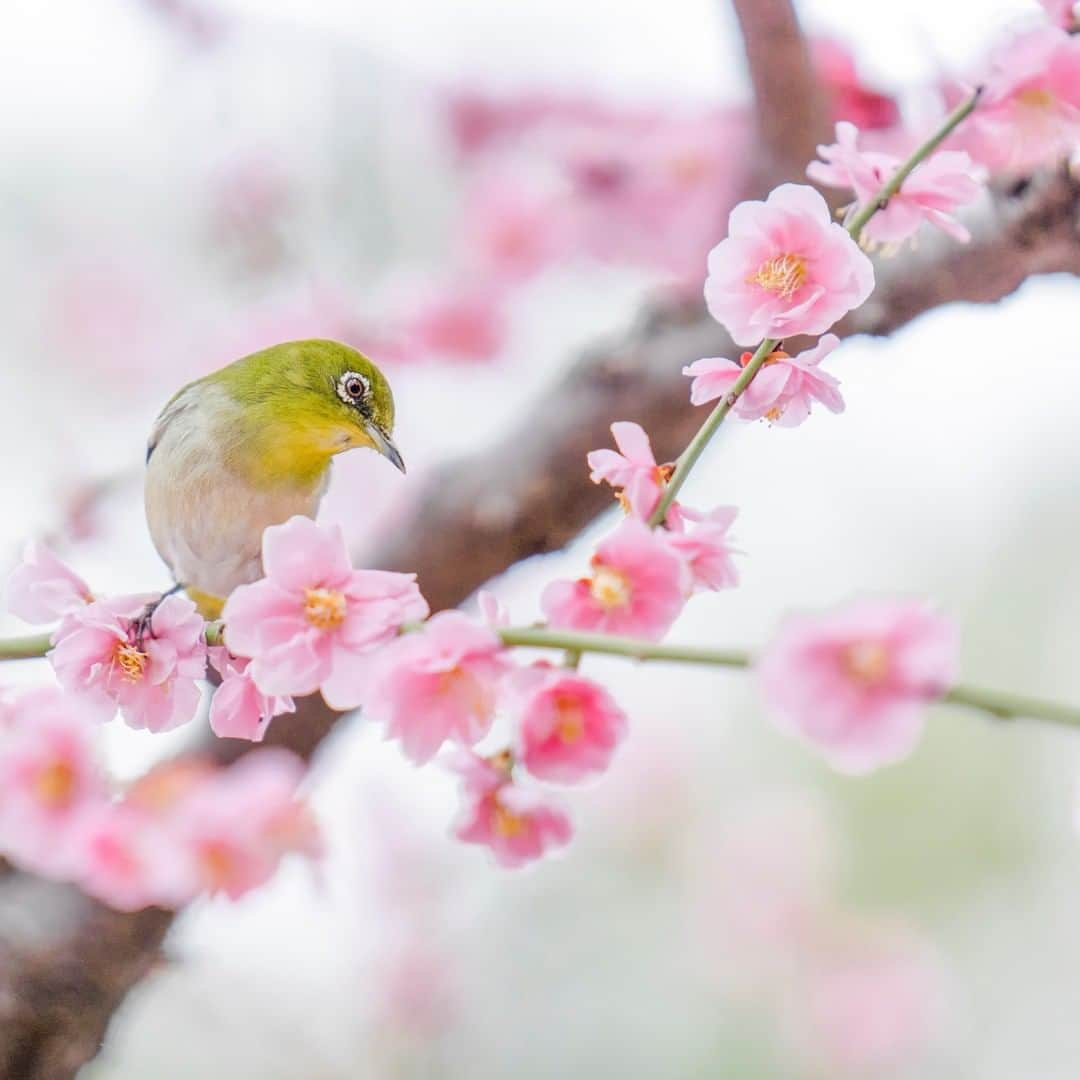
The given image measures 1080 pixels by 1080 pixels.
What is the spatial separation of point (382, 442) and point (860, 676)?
1.07 meters

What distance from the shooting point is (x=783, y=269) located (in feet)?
2.15

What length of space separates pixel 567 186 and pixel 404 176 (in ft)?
1.85

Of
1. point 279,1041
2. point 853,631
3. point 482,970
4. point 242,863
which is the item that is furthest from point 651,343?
point 482,970

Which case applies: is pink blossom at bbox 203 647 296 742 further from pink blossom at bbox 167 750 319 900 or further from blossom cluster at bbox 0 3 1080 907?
pink blossom at bbox 167 750 319 900

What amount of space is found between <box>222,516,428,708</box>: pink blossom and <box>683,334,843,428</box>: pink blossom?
193mm

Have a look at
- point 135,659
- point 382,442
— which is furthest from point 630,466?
point 382,442

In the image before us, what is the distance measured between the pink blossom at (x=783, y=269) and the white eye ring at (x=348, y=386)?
86 cm

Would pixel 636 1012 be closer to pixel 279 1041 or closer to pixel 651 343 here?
pixel 279 1041

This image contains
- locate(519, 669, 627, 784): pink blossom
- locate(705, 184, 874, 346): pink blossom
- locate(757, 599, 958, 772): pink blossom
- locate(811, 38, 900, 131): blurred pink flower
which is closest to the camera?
locate(757, 599, 958, 772): pink blossom

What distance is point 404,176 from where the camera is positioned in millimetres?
2650

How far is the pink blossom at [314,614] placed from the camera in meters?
0.59

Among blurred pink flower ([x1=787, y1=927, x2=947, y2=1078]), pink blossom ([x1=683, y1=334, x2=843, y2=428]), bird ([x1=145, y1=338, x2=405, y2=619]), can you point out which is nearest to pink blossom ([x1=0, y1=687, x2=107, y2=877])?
pink blossom ([x1=683, y1=334, x2=843, y2=428])

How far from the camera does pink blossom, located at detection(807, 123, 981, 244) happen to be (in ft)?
2.34

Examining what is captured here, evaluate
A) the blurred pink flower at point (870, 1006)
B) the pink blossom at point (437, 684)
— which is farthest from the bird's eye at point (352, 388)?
the blurred pink flower at point (870, 1006)
